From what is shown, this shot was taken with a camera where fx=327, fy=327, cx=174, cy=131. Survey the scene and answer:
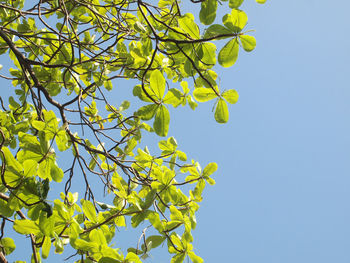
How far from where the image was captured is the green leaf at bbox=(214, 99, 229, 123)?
1.58m

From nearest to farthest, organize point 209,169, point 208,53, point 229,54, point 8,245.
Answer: point 229,54, point 208,53, point 8,245, point 209,169

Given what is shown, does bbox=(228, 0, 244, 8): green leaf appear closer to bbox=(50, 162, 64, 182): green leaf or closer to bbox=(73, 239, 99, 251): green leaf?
bbox=(50, 162, 64, 182): green leaf

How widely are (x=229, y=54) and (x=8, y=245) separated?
1532mm

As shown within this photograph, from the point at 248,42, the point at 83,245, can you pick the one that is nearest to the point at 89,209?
the point at 83,245

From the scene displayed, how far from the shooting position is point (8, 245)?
178 centimetres

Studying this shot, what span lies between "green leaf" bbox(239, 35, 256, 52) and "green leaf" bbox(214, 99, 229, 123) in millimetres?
299

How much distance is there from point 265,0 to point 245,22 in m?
0.25

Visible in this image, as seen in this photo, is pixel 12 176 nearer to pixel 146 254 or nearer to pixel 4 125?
pixel 146 254

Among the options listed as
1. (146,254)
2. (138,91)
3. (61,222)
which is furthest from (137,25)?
(146,254)

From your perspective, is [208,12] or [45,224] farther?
[208,12]

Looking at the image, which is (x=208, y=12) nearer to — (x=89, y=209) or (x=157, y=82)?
(x=157, y=82)

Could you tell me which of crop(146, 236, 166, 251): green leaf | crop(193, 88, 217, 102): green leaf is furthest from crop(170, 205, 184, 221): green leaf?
crop(193, 88, 217, 102): green leaf

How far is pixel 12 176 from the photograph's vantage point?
1.29 metres

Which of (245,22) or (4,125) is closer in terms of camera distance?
(245,22)
